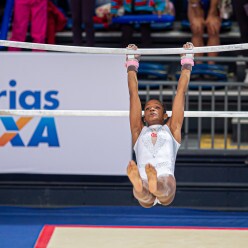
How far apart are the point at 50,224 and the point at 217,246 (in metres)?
1.74

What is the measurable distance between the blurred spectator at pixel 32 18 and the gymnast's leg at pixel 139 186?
11.8ft

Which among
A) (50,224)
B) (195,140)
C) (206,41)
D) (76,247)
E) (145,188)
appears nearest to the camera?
(145,188)

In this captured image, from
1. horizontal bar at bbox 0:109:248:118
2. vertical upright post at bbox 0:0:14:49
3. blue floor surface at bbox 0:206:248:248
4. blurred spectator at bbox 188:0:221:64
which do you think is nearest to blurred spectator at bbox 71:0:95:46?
vertical upright post at bbox 0:0:14:49

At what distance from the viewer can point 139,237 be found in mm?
8602

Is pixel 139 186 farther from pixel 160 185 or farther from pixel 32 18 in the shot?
pixel 32 18

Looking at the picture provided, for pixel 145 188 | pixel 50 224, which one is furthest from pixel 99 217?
pixel 145 188

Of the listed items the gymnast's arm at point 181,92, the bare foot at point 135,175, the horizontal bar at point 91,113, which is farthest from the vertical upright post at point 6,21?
the bare foot at point 135,175

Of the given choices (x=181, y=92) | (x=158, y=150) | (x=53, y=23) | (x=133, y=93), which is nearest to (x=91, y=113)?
(x=133, y=93)

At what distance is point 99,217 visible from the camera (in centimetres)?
945

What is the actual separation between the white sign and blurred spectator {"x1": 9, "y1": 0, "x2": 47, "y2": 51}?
1211mm

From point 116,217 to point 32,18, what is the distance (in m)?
2.48

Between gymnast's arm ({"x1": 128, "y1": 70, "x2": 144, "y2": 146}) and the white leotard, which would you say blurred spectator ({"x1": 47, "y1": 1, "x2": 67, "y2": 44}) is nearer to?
gymnast's arm ({"x1": 128, "y1": 70, "x2": 144, "y2": 146})

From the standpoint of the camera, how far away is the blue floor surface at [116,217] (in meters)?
9.21

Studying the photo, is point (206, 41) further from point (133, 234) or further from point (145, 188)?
point (145, 188)
